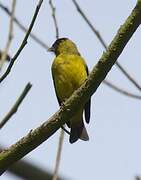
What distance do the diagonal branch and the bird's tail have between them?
1696 millimetres

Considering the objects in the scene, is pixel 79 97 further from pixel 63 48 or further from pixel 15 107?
pixel 63 48

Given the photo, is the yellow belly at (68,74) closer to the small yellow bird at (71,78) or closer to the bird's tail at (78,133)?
the small yellow bird at (71,78)

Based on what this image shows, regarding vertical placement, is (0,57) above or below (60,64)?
below

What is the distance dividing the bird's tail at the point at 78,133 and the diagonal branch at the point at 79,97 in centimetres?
170

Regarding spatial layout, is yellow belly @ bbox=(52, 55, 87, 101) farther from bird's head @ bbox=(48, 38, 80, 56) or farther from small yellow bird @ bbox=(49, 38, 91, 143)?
bird's head @ bbox=(48, 38, 80, 56)

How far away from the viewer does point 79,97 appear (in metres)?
2.33

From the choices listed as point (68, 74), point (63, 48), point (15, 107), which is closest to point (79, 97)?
point (15, 107)

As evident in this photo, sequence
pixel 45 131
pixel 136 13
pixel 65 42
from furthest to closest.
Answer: pixel 65 42 < pixel 45 131 < pixel 136 13

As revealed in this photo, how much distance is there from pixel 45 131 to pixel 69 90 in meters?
2.38

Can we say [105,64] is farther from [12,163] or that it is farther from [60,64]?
[60,64]

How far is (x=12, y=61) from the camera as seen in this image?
7.27 ft

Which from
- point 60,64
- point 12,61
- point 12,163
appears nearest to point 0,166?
point 12,163

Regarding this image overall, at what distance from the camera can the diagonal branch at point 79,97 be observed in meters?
2.09

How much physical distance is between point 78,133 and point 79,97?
2073 millimetres
